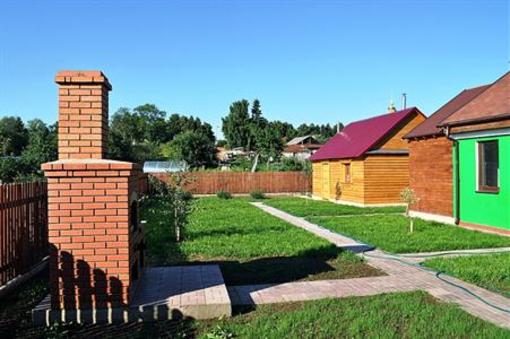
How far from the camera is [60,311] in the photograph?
4801mm

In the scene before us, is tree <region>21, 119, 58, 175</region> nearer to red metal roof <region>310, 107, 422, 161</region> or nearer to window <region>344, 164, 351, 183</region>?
red metal roof <region>310, 107, 422, 161</region>

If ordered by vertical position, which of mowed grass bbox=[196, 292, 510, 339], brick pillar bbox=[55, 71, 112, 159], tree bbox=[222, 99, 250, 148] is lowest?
mowed grass bbox=[196, 292, 510, 339]

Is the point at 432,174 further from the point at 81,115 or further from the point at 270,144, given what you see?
the point at 270,144

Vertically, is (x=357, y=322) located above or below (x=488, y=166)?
below

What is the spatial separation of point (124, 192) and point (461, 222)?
34.3ft

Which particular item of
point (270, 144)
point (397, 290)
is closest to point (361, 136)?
point (397, 290)

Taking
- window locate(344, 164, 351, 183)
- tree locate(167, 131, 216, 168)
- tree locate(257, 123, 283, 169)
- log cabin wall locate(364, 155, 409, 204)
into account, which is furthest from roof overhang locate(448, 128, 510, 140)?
tree locate(167, 131, 216, 168)

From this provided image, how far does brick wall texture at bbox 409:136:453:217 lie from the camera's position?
43.5ft

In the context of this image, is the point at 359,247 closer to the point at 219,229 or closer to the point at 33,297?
the point at 219,229

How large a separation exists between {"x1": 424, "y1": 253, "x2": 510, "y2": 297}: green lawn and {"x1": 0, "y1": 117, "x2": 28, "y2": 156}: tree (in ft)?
196

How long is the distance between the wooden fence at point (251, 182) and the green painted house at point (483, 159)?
771 inches

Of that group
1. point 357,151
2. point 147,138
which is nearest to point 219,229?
point 357,151

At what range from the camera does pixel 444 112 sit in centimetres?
1552

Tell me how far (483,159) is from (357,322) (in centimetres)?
887
